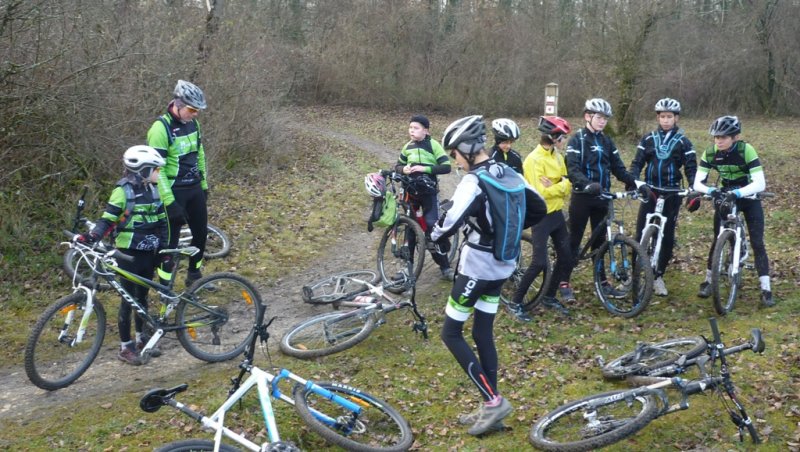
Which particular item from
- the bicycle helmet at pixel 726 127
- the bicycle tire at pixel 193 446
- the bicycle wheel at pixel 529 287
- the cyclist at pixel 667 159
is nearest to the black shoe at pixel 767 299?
the cyclist at pixel 667 159

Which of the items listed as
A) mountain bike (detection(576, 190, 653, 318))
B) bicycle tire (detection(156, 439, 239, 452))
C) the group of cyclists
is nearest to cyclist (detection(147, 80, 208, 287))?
the group of cyclists

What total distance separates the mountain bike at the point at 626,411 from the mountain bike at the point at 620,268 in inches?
86.6

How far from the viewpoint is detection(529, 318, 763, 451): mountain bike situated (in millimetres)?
4602

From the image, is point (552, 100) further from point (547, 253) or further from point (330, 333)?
point (330, 333)

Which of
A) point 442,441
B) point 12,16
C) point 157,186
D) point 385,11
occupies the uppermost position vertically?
point 385,11

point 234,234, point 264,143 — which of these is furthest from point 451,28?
point 234,234

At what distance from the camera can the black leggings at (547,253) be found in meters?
7.20

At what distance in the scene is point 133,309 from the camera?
6.16 m

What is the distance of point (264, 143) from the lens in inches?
655

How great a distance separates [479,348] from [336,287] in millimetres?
2803

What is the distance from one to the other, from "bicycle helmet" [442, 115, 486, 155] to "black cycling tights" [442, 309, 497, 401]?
3.92 feet

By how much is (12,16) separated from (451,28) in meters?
27.0

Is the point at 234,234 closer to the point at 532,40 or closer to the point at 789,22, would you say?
the point at 532,40

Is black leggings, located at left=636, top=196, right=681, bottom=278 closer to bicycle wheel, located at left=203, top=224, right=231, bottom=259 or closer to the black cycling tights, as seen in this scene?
the black cycling tights
